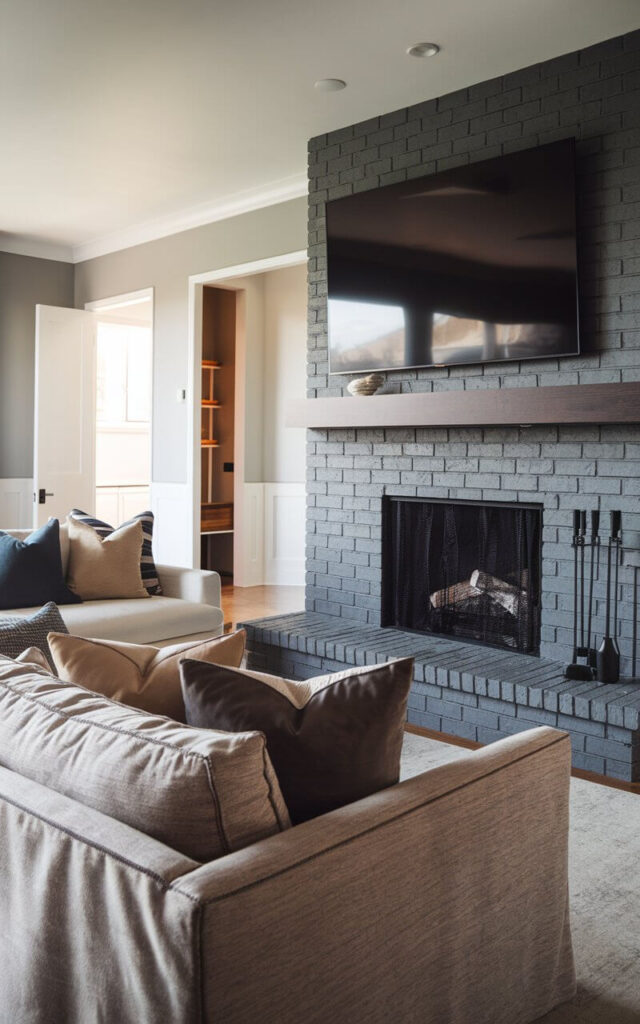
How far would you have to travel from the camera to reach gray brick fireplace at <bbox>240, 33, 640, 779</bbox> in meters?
3.34

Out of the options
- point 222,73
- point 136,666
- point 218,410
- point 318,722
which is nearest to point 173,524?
point 218,410

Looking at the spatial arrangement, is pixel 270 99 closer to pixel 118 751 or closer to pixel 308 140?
pixel 308 140

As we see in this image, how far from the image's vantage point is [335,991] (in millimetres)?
1149

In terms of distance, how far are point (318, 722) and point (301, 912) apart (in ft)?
1.01

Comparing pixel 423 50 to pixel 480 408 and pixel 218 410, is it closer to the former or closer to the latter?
pixel 480 408

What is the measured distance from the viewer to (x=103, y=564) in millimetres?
4020

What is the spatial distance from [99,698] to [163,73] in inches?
126

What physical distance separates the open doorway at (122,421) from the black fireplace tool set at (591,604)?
557 cm

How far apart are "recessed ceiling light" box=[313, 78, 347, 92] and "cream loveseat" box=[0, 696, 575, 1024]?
10.5 ft

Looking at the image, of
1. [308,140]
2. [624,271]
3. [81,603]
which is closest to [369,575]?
[81,603]

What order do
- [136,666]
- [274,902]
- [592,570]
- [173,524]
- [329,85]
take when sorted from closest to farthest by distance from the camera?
[274,902]
[136,666]
[592,570]
[329,85]
[173,524]

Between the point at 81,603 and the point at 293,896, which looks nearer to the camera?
the point at 293,896

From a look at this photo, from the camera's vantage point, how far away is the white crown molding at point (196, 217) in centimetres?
535

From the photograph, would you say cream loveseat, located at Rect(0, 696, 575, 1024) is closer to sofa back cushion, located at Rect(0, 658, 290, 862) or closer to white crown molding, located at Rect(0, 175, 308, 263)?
sofa back cushion, located at Rect(0, 658, 290, 862)
